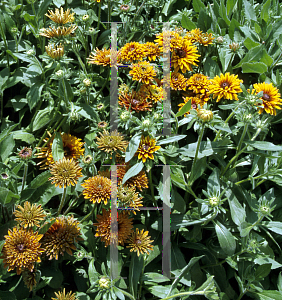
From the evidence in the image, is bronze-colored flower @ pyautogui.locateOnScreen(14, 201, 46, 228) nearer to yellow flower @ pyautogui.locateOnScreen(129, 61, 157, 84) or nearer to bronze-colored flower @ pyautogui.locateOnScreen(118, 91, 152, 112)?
bronze-colored flower @ pyautogui.locateOnScreen(118, 91, 152, 112)

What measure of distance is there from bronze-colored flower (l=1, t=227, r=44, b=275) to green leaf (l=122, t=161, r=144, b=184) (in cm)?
39

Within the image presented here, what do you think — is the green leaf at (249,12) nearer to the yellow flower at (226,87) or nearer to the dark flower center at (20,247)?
the yellow flower at (226,87)

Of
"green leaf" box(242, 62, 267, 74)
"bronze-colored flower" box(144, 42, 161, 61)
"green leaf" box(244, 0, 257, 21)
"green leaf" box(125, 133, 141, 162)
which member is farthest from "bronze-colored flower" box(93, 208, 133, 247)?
"green leaf" box(244, 0, 257, 21)

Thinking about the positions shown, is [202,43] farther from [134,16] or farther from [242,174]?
[242,174]

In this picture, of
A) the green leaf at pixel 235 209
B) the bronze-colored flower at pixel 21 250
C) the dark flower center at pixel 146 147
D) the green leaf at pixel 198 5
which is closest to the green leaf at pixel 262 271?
the green leaf at pixel 235 209

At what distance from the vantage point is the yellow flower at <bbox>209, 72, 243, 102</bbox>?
1462 mm

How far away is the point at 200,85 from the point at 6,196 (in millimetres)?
1021

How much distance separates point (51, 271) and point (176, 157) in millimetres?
769

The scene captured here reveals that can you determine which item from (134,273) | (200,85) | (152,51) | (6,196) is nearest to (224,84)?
(200,85)

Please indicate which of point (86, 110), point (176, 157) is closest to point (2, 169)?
point (86, 110)

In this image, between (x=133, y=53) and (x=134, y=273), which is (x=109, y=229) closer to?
(x=134, y=273)

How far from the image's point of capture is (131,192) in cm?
128

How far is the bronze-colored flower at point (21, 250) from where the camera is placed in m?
1.19

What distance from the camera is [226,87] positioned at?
1.47 meters
